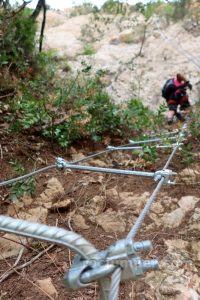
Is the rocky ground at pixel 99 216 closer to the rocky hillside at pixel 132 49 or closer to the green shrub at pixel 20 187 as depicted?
the green shrub at pixel 20 187

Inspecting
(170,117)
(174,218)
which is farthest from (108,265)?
(170,117)

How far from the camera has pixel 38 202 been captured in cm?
259

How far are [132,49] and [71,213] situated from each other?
8.75m

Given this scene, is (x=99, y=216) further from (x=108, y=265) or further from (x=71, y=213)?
(x=108, y=265)

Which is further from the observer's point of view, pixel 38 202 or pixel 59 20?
pixel 59 20

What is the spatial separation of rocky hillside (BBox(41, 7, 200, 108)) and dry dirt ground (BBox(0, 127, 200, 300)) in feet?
18.1

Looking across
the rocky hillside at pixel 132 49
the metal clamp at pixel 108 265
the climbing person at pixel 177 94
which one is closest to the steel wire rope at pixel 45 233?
the metal clamp at pixel 108 265

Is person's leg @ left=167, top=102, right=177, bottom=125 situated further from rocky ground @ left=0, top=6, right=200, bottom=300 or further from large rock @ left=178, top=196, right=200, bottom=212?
large rock @ left=178, top=196, right=200, bottom=212

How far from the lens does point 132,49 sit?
10.6 metres

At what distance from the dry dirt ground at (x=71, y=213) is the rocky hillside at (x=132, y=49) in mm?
5530

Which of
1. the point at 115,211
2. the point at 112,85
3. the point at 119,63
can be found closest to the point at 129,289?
the point at 115,211

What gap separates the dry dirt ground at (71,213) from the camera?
188 cm

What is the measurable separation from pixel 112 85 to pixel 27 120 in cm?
622

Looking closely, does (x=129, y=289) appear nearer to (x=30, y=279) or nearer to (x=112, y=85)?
(x=30, y=279)
